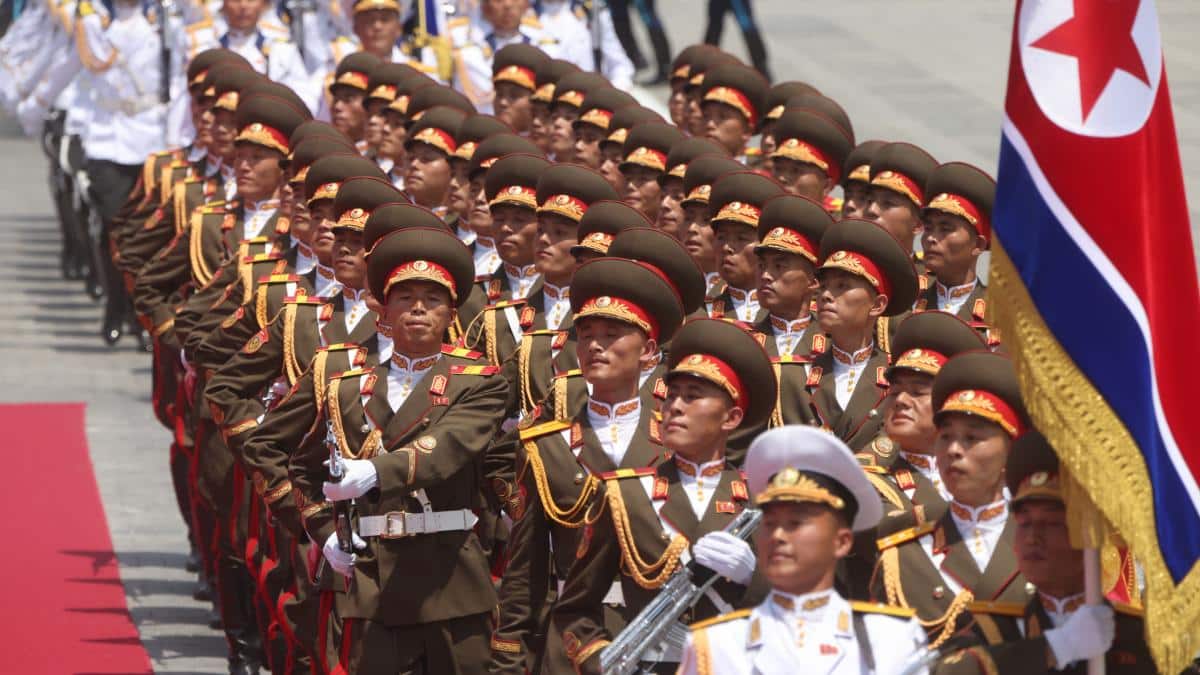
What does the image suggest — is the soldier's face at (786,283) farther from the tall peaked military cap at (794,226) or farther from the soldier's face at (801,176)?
the soldier's face at (801,176)

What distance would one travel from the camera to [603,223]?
10078 millimetres

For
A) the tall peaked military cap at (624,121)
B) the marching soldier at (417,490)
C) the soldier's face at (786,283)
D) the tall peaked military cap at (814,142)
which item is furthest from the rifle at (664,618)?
the tall peaked military cap at (624,121)

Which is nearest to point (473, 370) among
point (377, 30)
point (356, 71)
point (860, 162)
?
point (860, 162)

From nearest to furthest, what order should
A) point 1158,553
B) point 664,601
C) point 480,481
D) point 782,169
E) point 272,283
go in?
point 1158,553, point 664,601, point 480,481, point 272,283, point 782,169

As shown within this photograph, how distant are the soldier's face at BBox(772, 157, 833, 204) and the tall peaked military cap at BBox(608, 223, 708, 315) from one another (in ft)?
9.83

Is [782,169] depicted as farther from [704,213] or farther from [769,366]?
[769,366]

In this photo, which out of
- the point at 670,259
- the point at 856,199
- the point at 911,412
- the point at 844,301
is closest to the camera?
the point at 911,412

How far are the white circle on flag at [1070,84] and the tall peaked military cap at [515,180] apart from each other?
4688 mm

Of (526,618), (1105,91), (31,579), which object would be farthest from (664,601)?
(31,579)

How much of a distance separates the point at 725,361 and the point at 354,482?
134 cm

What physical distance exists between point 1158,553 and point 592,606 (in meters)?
1.69

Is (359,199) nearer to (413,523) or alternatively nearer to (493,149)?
(493,149)

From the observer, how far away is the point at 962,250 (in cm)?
1040

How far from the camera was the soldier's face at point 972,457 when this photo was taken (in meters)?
6.91
